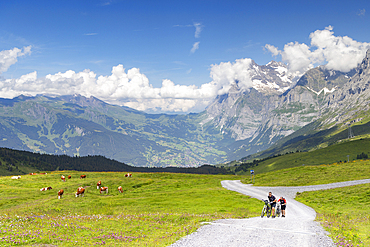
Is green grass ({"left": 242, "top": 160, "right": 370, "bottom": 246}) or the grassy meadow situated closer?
the grassy meadow

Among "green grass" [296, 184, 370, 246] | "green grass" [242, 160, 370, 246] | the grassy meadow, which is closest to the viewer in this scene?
the grassy meadow

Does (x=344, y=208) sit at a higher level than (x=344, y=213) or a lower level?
lower

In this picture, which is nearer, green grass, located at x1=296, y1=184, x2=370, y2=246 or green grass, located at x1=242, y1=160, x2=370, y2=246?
green grass, located at x1=296, y1=184, x2=370, y2=246

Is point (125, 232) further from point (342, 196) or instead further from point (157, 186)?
point (157, 186)

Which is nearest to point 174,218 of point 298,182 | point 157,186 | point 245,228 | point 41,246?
point 245,228

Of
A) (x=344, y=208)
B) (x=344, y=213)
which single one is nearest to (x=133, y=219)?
(x=344, y=213)

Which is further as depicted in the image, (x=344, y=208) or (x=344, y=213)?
(x=344, y=208)

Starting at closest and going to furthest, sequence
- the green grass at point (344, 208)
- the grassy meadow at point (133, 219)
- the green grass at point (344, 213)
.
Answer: the grassy meadow at point (133, 219)
the green grass at point (344, 213)
the green grass at point (344, 208)

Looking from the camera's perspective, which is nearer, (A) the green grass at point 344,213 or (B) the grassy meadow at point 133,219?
(B) the grassy meadow at point 133,219

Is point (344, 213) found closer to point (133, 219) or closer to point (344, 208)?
point (344, 208)

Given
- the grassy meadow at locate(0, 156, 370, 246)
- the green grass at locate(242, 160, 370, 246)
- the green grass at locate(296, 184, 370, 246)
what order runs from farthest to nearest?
the green grass at locate(242, 160, 370, 246)
the green grass at locate(296, 184, 370, 246)
the grassy meadow at locate(0, 156, 370, 246)

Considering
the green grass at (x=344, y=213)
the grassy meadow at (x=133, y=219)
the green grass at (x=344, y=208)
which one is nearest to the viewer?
the grassy meadow at (x=133, y=219)

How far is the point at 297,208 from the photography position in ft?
143

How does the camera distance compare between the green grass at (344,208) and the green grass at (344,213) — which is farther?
the green grass at (344,208)
